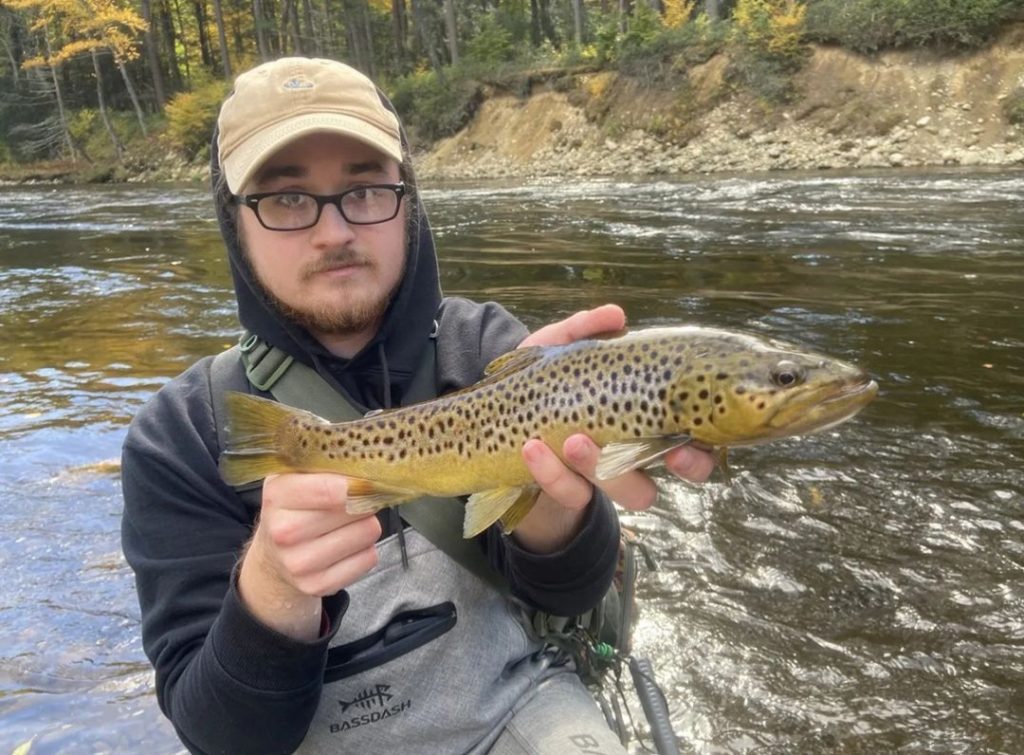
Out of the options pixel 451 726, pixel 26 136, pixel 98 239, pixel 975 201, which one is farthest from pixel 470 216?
pixel 26 136

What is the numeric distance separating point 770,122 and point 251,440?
28.0m

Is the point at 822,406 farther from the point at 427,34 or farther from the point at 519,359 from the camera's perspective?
the point at 427,34

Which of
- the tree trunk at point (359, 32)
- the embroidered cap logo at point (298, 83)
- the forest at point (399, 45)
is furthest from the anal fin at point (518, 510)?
the tree trunk at point (359, 32)

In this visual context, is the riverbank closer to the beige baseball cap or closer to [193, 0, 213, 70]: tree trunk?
the beige baseball cap

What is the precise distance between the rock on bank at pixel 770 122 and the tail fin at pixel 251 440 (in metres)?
24.3

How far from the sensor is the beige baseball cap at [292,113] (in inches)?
101

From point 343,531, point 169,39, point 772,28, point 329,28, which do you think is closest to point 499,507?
point 343,531

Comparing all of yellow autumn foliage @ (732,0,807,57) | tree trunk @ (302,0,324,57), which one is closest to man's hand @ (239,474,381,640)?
yellow autumn foliage @ (732,0,807,57)

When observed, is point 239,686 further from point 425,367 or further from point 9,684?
point 9,684

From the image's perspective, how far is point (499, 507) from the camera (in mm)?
2256

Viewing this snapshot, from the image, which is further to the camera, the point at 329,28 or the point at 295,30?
the point at 329,28

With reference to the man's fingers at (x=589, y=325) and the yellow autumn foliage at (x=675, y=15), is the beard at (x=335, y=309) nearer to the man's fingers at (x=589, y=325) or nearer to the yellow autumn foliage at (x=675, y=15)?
the man's fingers at (x=589, y=325)

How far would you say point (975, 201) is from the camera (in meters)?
15.8

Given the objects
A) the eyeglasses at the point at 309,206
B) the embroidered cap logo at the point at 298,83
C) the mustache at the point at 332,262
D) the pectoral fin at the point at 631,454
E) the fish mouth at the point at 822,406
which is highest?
the embroidered cap logo at the point at 298,83
